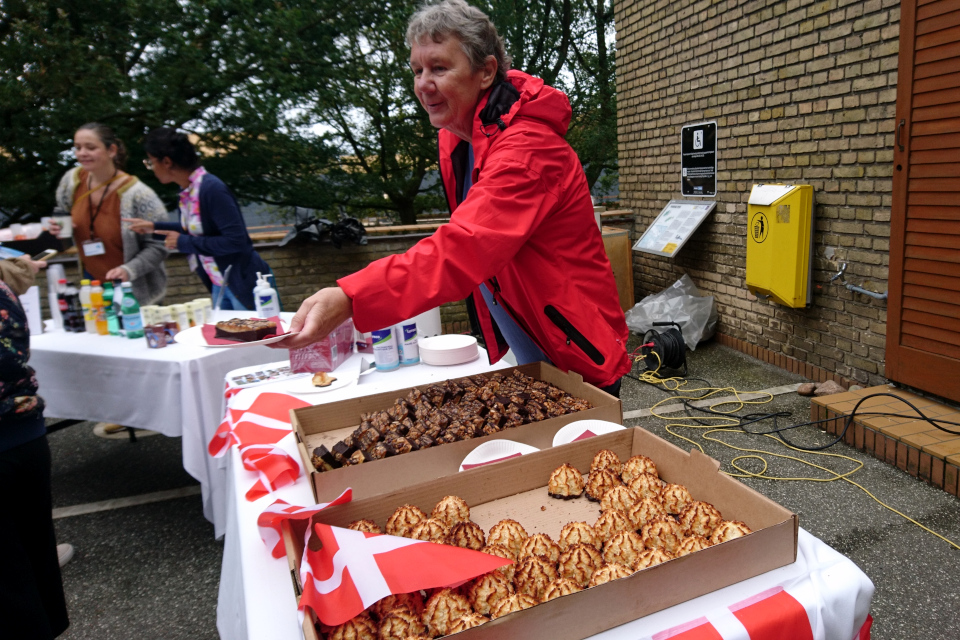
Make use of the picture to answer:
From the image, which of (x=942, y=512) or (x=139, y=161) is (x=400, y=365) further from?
(x=139, y=161)

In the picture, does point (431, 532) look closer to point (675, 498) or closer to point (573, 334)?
point (675, 498)

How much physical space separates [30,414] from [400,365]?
1.45m

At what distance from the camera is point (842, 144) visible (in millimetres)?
4918

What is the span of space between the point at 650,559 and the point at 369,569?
544 mm

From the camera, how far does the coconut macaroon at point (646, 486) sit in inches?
58.6

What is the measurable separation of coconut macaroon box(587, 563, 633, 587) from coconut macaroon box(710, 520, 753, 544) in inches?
8.3

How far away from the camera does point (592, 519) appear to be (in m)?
1.50

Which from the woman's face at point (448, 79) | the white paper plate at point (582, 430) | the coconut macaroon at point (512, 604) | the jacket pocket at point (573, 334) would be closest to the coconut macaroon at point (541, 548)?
the coconut macaroon at point (512, 604)

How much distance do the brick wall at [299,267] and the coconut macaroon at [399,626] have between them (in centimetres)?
707

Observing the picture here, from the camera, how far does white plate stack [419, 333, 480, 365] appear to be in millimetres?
2858

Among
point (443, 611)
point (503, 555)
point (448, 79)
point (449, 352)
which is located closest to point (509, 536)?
point (503, 555)

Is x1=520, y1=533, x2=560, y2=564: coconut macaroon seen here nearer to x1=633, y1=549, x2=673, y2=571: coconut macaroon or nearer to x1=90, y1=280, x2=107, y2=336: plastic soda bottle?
x1=633, y1=549, x2=673, y2=571: coconut macaroon

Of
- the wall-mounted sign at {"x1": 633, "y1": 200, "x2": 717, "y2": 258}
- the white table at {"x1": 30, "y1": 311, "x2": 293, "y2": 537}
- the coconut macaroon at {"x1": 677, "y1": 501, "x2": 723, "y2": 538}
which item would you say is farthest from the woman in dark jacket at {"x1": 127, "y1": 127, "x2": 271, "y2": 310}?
the wall-mounted sign at {"x1": 633, "y1": 200, "x2": 717, "y2": 258}

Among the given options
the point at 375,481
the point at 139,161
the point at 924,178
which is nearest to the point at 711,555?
the point at 375,481
